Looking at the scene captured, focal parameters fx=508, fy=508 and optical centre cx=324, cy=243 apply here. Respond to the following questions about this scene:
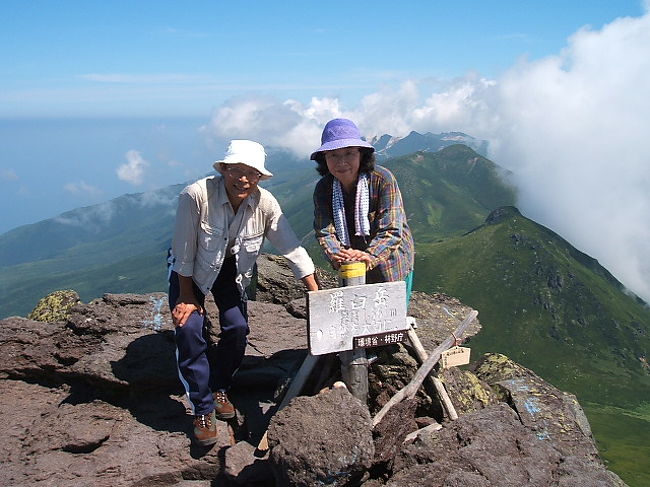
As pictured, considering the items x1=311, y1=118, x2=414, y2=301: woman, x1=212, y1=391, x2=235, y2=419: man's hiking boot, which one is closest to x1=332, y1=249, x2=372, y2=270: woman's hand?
x1=311, y1=118, x2=414, y2=301: woman

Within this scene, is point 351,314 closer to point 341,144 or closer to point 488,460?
point 341,144

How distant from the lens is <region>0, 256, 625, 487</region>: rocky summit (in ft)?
23.6

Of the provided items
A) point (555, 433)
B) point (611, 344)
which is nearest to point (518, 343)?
point (611, 344)

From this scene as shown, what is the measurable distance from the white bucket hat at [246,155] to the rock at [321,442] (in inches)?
147

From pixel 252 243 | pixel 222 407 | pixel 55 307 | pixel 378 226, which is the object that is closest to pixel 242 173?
A: pixel 252 243

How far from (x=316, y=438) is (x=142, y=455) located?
3445 mm

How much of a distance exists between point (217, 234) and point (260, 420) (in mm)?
3877

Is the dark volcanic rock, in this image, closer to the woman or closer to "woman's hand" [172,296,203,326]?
the woman

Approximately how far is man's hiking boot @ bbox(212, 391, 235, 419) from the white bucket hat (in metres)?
4.07

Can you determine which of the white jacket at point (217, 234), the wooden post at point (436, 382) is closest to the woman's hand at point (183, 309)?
the white jacket at point (217, 234)

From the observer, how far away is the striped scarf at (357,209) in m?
8.66

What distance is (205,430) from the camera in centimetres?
847

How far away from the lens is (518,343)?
6905 inches

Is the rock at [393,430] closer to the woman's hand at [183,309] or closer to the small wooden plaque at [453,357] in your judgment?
the small wooden plaque at [453,357]
